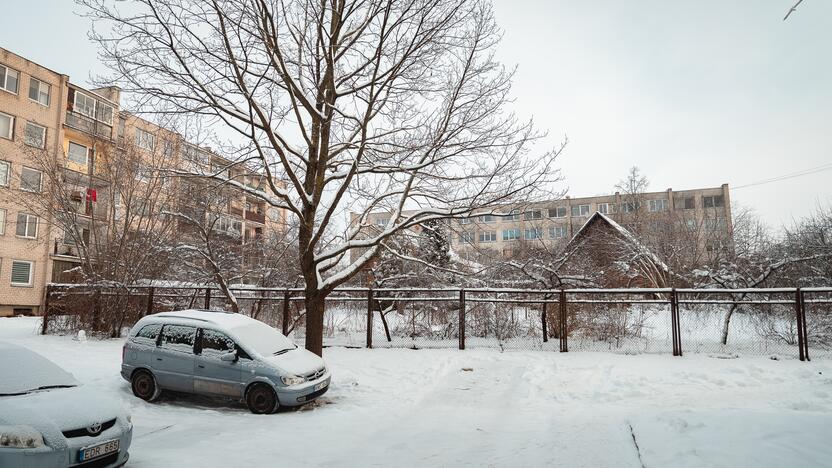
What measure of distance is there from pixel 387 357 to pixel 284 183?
5317 mm

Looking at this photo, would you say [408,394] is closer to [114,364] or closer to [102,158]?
[114,364]

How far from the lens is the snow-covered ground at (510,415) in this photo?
5.75 metres

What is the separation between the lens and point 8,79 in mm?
29625

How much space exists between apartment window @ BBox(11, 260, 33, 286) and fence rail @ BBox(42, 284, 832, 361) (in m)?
17.9

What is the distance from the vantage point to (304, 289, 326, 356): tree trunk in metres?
11.0

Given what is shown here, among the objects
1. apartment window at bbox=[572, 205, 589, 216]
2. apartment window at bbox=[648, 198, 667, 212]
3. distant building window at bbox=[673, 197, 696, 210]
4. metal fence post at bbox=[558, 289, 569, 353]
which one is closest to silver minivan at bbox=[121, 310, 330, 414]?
metal fence post at bbox=[558, 289, 569, 353]

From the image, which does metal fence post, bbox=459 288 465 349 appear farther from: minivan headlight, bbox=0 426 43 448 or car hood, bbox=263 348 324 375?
minivan headlight, bbox=0 426 43 448

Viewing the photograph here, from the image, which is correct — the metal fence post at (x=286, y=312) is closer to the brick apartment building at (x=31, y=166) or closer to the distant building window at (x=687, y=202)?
the brick apartment building at (x=31, y=166)

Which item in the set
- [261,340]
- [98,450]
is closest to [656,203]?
[261,340]

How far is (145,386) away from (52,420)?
437 cm

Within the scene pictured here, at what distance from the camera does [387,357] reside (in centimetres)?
1227

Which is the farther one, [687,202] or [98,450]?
[687,202]

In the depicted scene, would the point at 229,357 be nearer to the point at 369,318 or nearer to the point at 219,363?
the point at 219,363

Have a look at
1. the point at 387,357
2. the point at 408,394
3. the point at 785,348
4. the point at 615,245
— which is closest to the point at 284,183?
the point at 387,357
